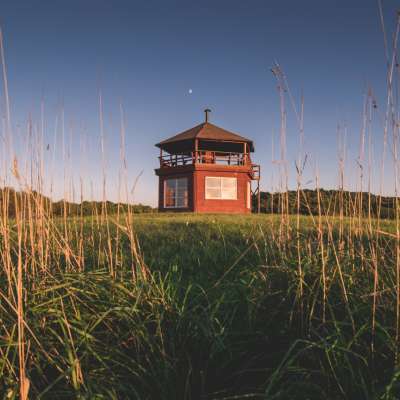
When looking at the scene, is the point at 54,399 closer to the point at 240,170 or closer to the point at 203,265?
the point at 203,265

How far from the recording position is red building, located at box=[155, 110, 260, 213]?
58.9 feet

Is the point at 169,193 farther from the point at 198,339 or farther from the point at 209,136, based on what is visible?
the point at 198,339

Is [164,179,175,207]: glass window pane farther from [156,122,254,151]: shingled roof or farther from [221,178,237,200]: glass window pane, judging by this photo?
[221,178,237,200]: glass window pane

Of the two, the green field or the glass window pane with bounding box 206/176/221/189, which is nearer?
the green field

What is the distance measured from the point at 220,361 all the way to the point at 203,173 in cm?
1653

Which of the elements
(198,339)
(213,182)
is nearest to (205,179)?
(213,182)

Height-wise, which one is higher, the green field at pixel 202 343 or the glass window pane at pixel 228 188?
the glass window pane at pixel 228 188

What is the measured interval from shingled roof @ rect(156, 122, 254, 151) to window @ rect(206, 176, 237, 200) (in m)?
2.18

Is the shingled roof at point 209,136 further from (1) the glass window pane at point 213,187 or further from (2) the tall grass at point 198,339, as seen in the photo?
(2) the tall grass at point 198,339

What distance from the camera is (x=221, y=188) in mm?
18312

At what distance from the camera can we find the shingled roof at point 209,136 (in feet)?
59.7

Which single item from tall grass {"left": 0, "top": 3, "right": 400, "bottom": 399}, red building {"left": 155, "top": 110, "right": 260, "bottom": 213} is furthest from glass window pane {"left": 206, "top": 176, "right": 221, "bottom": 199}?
tall grass {"left": 0, "top": 3, "right": 400, "bottom": 399}

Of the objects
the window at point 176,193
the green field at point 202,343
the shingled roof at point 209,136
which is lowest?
the green field at point 202,343

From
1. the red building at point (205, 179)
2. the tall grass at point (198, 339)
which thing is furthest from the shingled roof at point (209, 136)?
the tall grass at point (198, 339)
